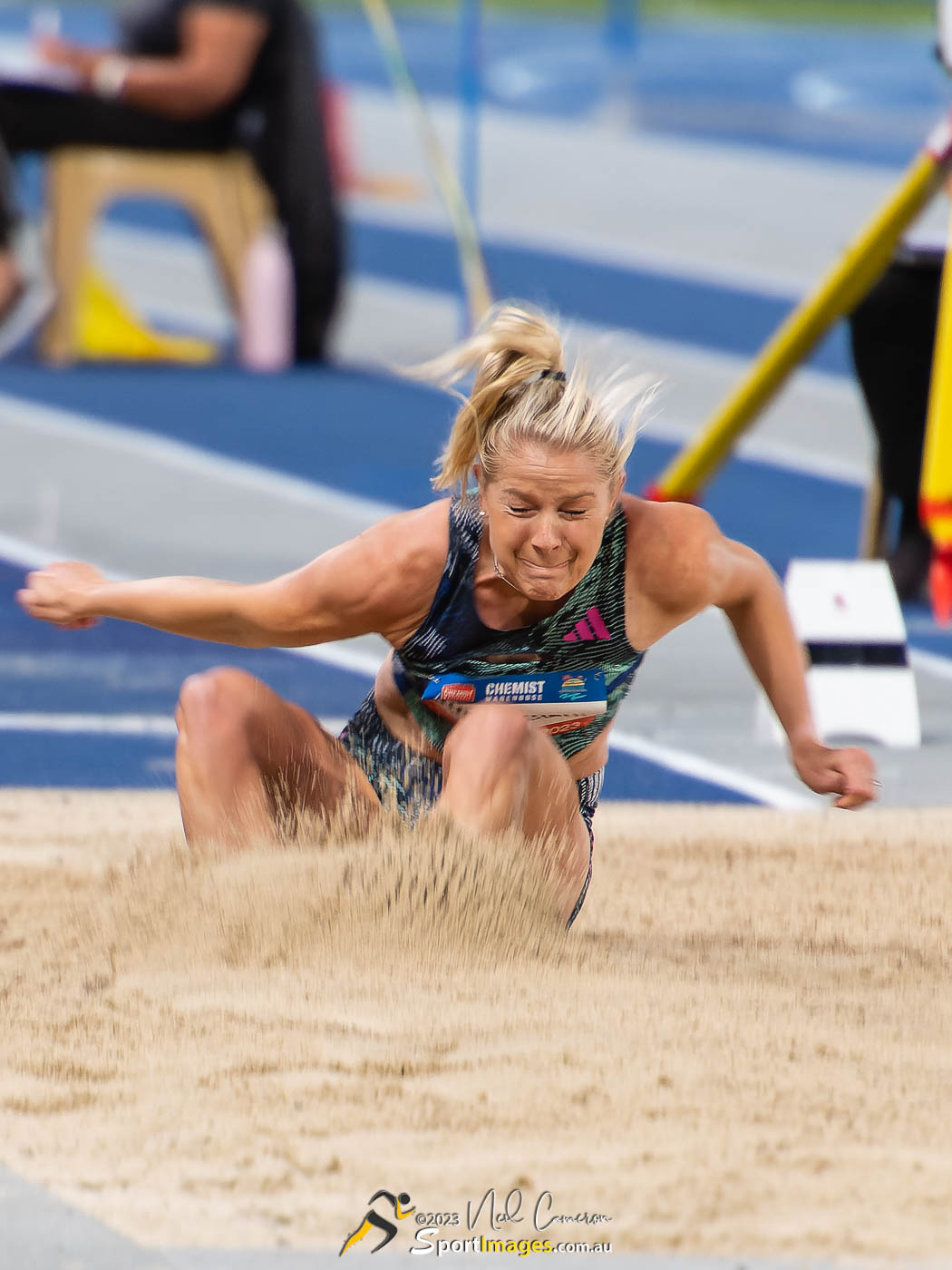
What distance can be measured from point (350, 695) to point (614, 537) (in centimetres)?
235

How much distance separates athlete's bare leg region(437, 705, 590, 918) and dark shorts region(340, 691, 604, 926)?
16 centimetres

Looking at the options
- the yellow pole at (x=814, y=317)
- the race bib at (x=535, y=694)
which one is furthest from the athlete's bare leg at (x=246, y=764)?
the yellow pole at (x=814, y=317)

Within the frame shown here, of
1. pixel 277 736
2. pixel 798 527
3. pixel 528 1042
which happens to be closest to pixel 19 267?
pixel 798 527

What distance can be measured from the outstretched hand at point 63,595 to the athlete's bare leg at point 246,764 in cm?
22

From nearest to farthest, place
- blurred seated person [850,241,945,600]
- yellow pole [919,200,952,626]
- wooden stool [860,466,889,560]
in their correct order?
1. yellow pole [919,200,952,626]
2. blurred seated person [850,241,945,600]
3. wooden stool [860,466,889,560]

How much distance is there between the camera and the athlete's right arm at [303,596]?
3.34 m

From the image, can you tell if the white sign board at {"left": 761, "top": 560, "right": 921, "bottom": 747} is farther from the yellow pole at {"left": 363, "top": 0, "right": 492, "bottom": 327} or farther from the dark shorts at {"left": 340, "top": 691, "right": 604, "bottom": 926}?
the yellow pole at {"left": 363, "top": 0, "right": 492, "bottom": 327}

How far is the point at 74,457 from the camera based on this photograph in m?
8.44

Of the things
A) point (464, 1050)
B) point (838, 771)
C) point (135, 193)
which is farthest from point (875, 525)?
point (135, 193)

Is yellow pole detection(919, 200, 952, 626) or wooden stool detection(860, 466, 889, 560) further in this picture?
wooden stool detection(860, 466, 889, 560)

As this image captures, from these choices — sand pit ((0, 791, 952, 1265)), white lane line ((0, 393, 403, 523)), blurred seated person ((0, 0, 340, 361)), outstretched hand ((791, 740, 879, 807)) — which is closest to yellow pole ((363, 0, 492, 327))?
blurred seated person ((0, 0, 340, 361))

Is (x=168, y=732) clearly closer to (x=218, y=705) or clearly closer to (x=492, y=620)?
(x=218, y=705)

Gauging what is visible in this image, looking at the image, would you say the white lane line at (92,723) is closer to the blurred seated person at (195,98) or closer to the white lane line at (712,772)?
the white lane line at (712,772)

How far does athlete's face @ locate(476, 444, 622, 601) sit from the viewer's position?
10.6 feet
